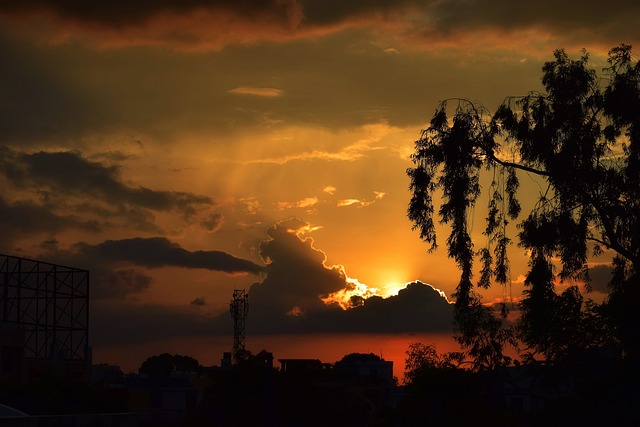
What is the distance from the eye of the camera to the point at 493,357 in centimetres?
3744

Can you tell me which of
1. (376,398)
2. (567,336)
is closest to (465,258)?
(567,336)

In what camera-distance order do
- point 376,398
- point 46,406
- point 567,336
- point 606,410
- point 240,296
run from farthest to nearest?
point 240,296 → point 376,398 → point 46,406 → point 567,336 → point 606,410

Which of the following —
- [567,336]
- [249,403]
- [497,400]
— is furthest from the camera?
[249,403]

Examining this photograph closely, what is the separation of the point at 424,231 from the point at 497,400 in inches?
1223

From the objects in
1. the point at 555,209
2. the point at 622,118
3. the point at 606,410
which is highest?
the point at 622,118

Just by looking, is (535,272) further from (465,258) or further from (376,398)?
(376,398)

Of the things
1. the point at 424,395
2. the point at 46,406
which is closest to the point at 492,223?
the point at 424,395

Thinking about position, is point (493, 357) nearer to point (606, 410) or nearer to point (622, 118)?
point (606, 410)

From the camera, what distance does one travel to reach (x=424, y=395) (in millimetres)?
59969

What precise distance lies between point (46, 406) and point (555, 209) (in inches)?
1395

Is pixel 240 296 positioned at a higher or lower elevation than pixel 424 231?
higher

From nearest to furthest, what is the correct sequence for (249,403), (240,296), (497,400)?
(497,400) < (249,403) < (240,296)

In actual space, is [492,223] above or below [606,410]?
above

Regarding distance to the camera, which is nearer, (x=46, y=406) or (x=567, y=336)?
(x=567, y=336)
